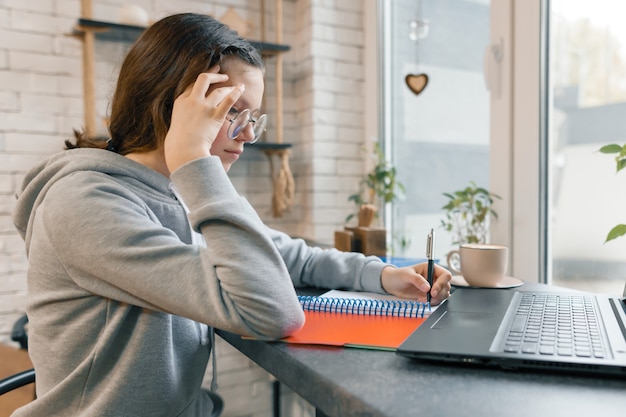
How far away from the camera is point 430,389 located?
1.71 feet

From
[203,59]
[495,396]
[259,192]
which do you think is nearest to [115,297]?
[203,59]

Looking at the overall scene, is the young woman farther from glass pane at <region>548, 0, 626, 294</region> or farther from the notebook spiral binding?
glass pane at <region>548, 0, 626, 294</region>

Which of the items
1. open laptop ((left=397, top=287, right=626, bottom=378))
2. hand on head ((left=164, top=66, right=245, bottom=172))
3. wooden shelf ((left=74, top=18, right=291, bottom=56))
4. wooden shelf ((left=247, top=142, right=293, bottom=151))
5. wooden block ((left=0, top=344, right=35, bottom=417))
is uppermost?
wooden shelf ((left=74, top=18, right=291, bottom=56))

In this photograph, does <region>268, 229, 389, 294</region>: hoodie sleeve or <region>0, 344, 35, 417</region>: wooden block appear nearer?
<region>268, 229, 389, 294</region>: hoodie sleeve

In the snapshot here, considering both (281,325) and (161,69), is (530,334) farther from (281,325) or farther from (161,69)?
(161,69)

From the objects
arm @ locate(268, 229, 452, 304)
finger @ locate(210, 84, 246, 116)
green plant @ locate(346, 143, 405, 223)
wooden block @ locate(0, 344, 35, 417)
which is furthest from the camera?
green plant @ locate(346, 143, 405, 223)

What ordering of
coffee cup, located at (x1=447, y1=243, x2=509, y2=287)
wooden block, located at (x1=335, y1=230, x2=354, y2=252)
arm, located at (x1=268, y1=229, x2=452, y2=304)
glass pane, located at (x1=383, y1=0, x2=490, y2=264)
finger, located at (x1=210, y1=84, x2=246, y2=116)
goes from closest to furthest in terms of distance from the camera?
finger, located at (x1=210, y1=84, x2=246, y2=116) < arm, located at (x1=268, y1=229, x2=452, y2=304) < coffee cup, located at (x1=447, y1=243, x2=509, y2=287) < wooden block, located at (x1=335, y1=230, x2=354, y2=252) < glass pane, located at (x1=383, y1=0, x2=490, y2=264)

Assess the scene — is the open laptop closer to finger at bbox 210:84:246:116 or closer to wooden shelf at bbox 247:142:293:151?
finger at bbox 210:84:246:116

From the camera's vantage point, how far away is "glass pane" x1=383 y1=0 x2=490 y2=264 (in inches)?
65.8

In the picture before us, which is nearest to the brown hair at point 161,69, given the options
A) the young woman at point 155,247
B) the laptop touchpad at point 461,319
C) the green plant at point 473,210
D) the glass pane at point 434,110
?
the young woman at point 155,247

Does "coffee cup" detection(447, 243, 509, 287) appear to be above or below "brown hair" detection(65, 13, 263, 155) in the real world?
below

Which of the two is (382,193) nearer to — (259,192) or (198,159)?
(259,192)

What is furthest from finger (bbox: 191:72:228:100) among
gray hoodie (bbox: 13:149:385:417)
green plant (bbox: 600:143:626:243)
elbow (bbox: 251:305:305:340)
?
green plant (bbox: 600:143:626:243)

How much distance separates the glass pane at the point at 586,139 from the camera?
4.17 feet
